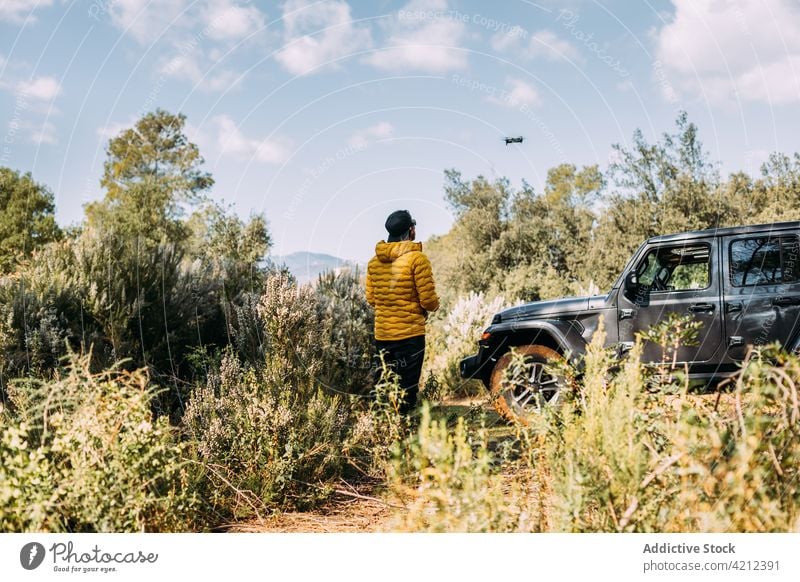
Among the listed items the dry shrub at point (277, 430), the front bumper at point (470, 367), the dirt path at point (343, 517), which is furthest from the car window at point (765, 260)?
the dry shrub at point (277, 430)

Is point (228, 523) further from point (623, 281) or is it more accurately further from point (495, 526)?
point (623, 281)

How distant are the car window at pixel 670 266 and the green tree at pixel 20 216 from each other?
29.4ft

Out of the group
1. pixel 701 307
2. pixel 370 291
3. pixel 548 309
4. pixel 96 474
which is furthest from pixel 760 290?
pixel 96 474

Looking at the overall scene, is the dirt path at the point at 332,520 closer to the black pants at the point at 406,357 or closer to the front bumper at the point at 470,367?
the black pants at the point at 406,357

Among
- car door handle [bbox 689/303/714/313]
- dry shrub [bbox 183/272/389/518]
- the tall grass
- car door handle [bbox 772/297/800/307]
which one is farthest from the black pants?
car door handle [bbox 772/297/800/307]

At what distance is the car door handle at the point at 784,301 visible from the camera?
20.1 ft

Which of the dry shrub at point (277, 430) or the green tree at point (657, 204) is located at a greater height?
the green tree at point (657, 204)

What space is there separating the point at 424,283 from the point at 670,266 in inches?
103

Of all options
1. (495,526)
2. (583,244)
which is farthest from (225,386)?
(583,244)

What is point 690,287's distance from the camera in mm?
6625

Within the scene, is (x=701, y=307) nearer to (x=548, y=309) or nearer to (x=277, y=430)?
(x=548, y=309)

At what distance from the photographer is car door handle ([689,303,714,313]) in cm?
639

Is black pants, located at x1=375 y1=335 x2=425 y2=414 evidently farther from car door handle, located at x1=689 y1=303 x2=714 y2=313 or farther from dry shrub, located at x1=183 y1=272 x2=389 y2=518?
car door handle, located at x1=689 y1=303 x2=714 y2=313

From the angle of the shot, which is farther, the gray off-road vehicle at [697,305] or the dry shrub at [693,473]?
the gray off-road vehicle at [697,305]
